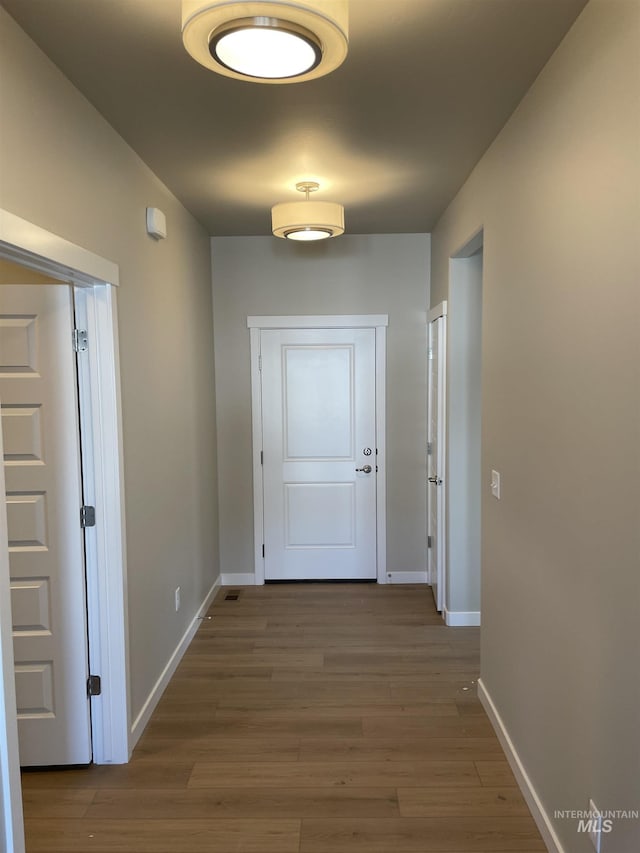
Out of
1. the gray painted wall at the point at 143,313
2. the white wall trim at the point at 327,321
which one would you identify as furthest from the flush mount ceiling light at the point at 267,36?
the white wall trim at the point at 327,321

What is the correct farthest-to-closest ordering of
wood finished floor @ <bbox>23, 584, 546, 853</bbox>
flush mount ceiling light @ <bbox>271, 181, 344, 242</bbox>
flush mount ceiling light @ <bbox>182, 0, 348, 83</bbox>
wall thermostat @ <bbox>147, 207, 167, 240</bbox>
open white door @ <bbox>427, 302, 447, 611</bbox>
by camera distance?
1. open white door @ <bbox>427, 302, 447, 611</bbox>
2. flush mount ceiling light @ <bbox>271, 181, 344, 242</bbox>
3. wall thermostat @ <bbox>147, 207, 167, 240</bbox>
4. wood finished floor @ <bbox>23, 584, 546, 853</bbox>
5. flush mount ceiling light @ <bbox>182, 0, 348, 83</bbox>

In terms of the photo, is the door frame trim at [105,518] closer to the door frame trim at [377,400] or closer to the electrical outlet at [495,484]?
the electrical outlet at [495,484]

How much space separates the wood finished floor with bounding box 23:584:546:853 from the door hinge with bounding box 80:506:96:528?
1.00 m

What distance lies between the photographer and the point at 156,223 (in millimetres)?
2805

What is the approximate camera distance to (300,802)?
2.18m

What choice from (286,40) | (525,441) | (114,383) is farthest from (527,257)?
(114,383)

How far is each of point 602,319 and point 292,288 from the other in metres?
3.07

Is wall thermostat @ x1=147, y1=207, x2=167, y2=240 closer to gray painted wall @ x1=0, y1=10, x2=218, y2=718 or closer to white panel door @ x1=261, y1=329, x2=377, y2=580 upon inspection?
gray painted wall @ x1=0, y1=10, x2=218, y2=718

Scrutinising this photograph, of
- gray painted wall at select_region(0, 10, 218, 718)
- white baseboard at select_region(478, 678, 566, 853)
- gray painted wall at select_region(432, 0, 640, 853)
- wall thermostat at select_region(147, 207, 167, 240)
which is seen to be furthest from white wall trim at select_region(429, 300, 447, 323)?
white baseboard at select_region(478, 678, 566, 853)

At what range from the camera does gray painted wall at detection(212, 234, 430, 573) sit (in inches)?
170

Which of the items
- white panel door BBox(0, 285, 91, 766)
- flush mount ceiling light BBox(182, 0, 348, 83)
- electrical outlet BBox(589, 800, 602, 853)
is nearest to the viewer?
flush mount ceiling light BBox(182, 0, 348, 83)

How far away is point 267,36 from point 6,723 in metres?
1.76

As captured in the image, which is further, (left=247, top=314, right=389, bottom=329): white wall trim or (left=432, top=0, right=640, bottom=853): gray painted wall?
Answer: (left=247, top=314, right=389, bottom=329): white wall trim

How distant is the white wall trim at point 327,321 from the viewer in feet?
14.2
